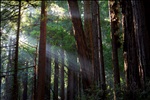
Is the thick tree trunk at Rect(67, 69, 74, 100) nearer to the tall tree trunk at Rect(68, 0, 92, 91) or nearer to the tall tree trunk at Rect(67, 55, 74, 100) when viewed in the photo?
the tall tree trunk at Rect(67, 55, 74, 100)

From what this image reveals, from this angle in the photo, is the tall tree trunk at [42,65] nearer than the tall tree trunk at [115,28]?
No

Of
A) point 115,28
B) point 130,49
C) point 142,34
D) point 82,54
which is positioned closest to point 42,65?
point 115,28

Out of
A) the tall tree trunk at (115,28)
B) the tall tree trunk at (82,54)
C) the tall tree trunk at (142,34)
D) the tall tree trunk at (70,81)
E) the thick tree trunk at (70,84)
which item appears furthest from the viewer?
the thick tree trunk at (70,84)

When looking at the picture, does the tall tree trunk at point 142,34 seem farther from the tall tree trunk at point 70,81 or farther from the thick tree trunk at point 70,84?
the thick tree trunk at point 70,84

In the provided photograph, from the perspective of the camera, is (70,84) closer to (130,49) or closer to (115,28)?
(115,28)

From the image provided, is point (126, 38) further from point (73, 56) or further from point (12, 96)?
point (73, 56)

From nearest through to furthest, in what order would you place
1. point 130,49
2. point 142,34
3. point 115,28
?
point 142,34
point 130,49
point 115,28

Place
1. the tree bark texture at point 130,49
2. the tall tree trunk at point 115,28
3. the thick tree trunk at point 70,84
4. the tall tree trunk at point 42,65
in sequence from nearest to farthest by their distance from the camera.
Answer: the tree bark texture at point 130,49 < the tall tree trunk at point 115,28 < the tall tree trunk at point 42,65 < the thick tree trunk at point 70,84

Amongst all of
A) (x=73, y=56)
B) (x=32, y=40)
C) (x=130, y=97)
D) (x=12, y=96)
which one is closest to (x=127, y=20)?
(x=130, y=97)

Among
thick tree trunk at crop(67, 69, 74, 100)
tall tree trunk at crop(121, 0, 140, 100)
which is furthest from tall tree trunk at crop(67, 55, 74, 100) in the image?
tall tree trunk at crop(121, 0, 140, 100)

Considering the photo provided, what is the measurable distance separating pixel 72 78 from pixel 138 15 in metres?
21.4

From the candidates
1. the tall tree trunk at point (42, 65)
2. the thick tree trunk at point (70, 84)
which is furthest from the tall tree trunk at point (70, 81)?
the tall tree trunk at point (42, 65)

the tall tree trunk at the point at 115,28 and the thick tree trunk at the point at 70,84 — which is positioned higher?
the tall tree trunk at the point at 115,28

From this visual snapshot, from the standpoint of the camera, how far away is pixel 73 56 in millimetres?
24688
